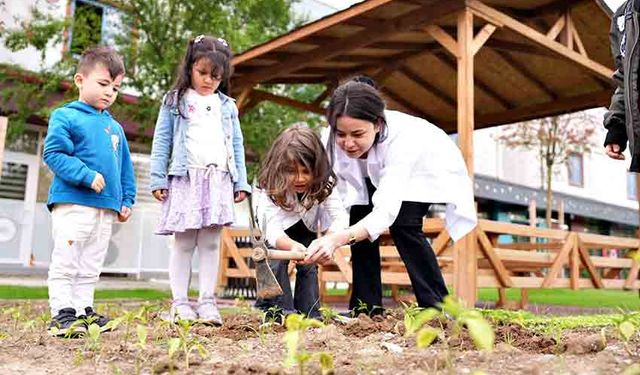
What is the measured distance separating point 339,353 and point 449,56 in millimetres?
7125

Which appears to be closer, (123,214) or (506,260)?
(123,214)

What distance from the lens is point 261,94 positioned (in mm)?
8656

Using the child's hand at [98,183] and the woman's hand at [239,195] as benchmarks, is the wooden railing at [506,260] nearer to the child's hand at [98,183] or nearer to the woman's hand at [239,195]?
the woman's hand at [239,195]

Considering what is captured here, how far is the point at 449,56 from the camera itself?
28.5ft

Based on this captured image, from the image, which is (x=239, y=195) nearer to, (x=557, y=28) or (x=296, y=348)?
(x=296, y=348)

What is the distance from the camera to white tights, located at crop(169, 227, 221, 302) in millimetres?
3465

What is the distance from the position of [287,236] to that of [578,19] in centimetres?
Result: 589

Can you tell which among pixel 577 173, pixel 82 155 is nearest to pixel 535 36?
pixel 82 155

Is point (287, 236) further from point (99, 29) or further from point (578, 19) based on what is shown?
point (99, 29)

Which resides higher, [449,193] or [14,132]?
[14,132]

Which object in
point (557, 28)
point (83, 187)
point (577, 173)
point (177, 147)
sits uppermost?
point (577, 173)

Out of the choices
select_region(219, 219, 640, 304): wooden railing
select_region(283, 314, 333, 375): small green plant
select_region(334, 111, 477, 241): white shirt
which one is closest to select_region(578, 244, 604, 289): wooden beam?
select_region(219, 219, 640, 304): wooden railing

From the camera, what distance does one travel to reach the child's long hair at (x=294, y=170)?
310 centimetres

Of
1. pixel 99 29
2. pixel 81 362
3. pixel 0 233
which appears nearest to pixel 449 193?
pixel 81 362
